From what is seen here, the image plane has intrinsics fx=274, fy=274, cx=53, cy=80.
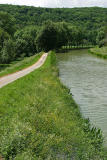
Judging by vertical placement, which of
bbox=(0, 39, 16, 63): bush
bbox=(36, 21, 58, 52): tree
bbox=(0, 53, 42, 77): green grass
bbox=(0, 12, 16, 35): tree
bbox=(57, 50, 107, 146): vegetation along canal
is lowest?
bbox=(57, 50, 107, 146): vegetation along canal

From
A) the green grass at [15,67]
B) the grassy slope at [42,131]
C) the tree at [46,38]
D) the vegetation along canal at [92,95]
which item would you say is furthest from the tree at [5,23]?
the grassy slope at [42,131]

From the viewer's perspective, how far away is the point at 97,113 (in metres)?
18.3

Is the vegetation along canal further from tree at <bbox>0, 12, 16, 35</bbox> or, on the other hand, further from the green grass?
tree at <bbox>0, 12, 16, 35</bbox>

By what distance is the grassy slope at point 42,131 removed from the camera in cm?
1024

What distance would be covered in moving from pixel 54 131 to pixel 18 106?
4.21m

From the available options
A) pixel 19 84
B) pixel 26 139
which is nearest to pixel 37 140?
pixel 26 139

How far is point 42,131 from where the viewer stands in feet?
41.3

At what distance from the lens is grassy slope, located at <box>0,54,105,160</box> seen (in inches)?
403

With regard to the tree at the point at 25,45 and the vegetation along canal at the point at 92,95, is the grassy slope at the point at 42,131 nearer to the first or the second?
the vegetation along canal at the point at 92,95

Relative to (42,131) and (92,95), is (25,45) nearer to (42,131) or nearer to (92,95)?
(92,95)

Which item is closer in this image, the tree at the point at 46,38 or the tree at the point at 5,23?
the tree at the point at 5,23

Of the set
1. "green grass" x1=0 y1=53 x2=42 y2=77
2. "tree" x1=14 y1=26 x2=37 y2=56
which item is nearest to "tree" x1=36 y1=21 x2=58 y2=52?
"tree" x1=14 y1=26 x2=37 y2=56

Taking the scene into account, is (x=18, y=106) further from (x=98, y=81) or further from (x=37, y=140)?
(x=98, y=81)

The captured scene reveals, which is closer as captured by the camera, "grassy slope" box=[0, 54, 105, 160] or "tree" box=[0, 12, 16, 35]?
"grassy slope" box=[0, 54, 105, 160]
